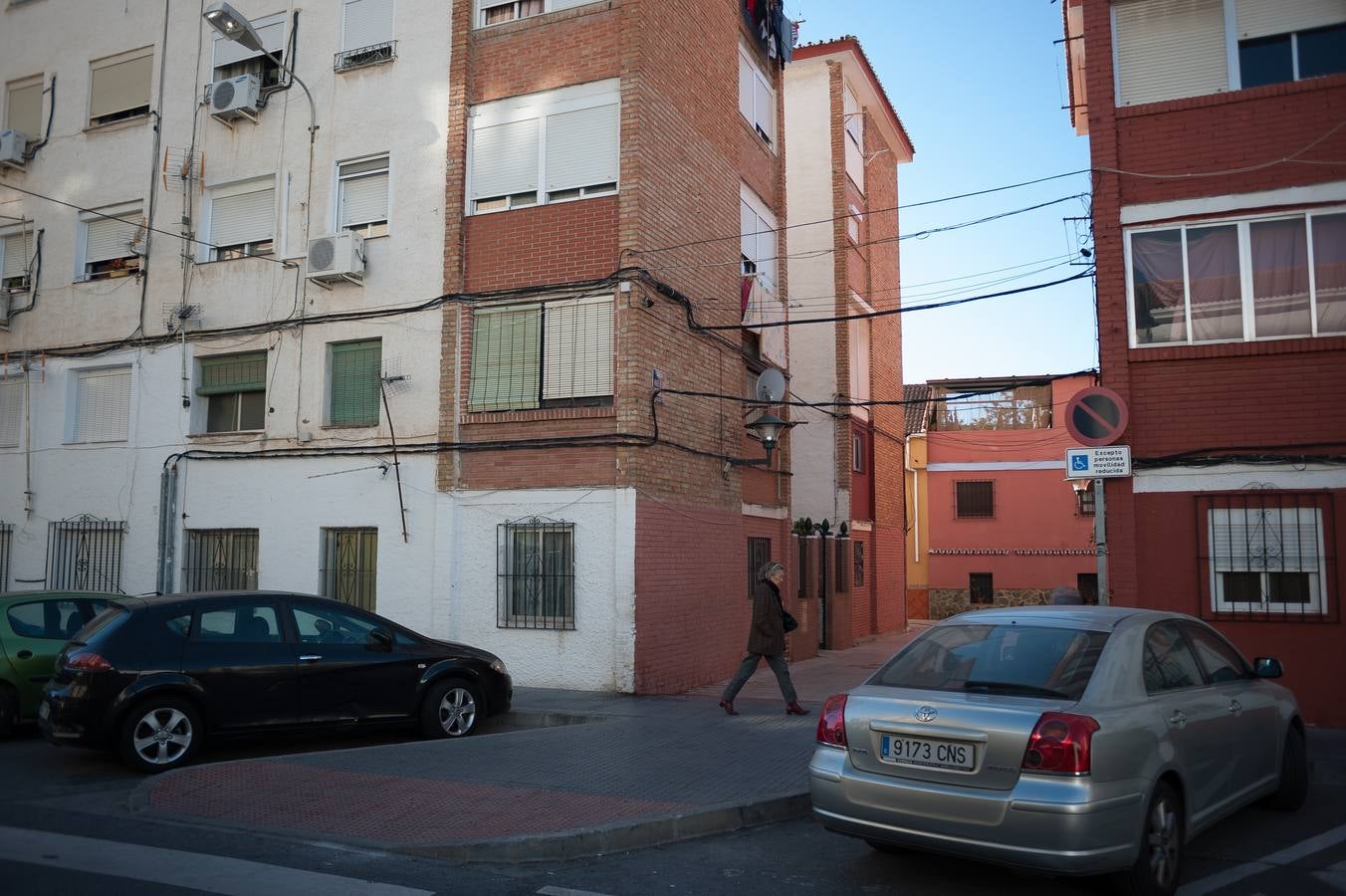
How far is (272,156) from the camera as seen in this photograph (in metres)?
16.2

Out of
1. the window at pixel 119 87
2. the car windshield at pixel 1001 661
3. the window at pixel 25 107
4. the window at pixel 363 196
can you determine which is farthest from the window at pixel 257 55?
the car windshield at pixel 1001 661

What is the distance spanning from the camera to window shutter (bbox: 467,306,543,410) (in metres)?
13.9

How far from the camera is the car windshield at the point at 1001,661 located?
A: 18.0ft

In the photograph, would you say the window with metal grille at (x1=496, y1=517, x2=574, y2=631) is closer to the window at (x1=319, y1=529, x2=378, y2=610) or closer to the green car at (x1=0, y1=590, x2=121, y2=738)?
the window at (x1=319, y1=529, x2=378, y2=610)

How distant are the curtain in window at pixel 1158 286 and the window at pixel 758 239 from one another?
6722mm

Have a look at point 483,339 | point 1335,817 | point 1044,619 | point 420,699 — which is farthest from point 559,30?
point 1335,817

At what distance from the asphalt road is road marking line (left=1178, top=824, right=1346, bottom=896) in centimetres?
1

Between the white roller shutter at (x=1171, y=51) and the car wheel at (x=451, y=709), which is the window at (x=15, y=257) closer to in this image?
the car wheel at (x=451, y=709)

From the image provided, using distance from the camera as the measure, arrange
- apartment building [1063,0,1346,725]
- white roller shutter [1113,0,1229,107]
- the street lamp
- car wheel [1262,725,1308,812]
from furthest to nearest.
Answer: the street lamp, white roller shutter [1113,0,1229,107], apartment building [1063,0,1346,725], car wheel [1262,725,1308,812]

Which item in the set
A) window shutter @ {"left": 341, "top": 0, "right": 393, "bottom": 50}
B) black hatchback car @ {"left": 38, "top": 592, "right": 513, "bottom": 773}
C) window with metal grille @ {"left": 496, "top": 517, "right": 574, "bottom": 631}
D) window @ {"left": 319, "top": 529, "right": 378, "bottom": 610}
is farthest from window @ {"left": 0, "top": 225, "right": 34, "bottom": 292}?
black hatchback car @ {"left": 38, "top": 592, "right": 513, "bottom": 773}

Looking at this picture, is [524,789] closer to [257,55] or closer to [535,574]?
[535,574]

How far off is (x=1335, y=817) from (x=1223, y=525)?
4570 mm

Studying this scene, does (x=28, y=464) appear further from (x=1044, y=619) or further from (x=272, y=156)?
(x=1044, y=619)

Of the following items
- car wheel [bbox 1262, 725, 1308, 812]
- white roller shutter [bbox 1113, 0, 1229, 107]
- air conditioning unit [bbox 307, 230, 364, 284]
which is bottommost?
car wheel [bbox 1262, 725, 1308, 812]
